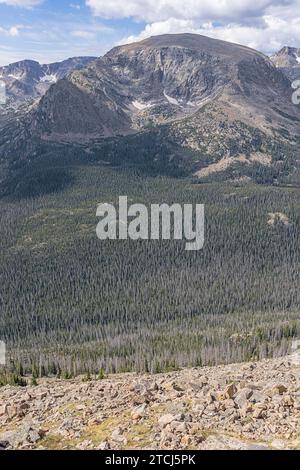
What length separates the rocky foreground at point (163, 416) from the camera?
165 feet

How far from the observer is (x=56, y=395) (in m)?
73.2

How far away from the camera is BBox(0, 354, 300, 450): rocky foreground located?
50406mm

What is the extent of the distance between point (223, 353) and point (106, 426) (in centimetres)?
10221

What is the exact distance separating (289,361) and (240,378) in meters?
17.7

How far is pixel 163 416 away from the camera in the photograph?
55281mm

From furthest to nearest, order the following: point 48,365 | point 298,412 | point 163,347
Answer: point 163,347 < point 48,365 < point 298,412

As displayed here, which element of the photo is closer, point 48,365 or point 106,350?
point 48,365

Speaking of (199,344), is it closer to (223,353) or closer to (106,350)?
(223,353)

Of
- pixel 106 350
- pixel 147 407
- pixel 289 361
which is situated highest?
pixel 147 407

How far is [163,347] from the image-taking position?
173875 mm
